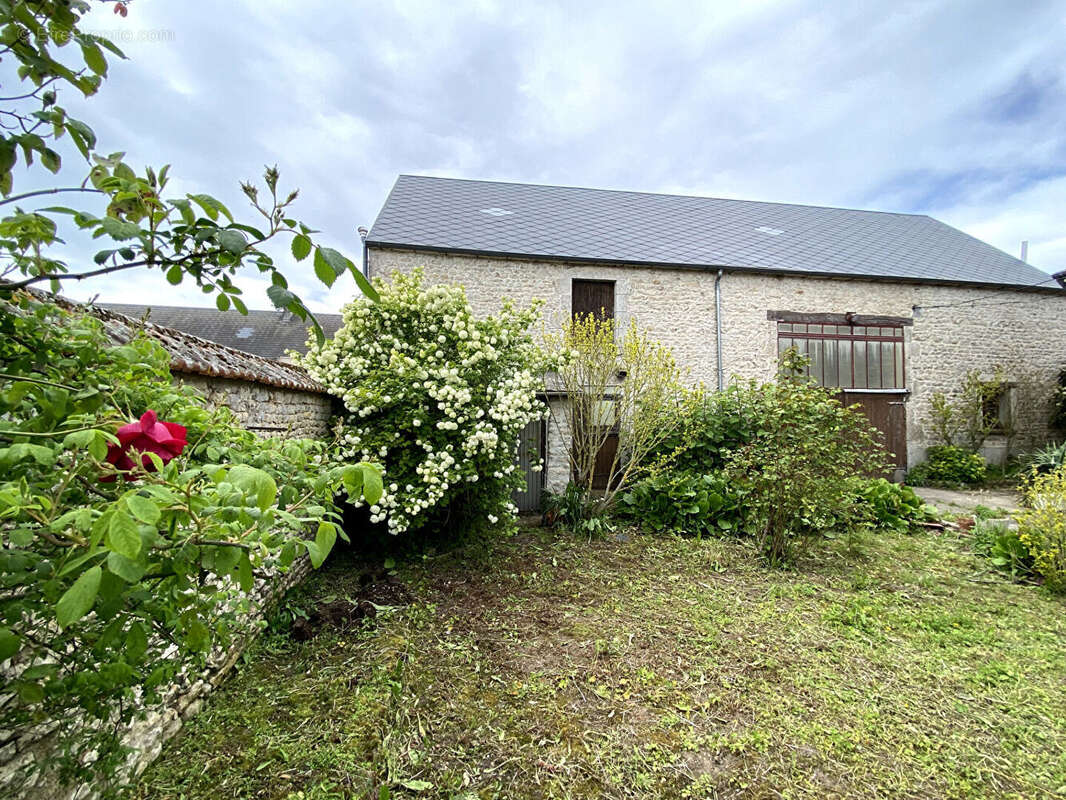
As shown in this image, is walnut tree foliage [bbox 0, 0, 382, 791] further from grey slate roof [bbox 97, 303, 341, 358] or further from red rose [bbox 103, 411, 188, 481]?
grey slate roof [bbox 97, 303, 341, 358]

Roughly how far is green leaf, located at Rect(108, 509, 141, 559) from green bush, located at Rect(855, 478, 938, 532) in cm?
727

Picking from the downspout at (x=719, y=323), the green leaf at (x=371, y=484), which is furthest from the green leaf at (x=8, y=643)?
the downspout at (x=719, y=323)

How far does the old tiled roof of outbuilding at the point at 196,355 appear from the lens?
2094mm

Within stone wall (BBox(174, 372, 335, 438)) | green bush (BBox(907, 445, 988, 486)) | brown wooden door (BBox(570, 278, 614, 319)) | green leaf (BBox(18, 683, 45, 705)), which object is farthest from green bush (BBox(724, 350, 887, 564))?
green bush (BBox(907, 445, 988, 486))

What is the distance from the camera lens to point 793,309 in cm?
866

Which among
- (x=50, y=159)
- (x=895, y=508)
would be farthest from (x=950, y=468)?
(x=50, y=159)

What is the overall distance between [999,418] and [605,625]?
1167 cm

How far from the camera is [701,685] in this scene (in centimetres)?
260

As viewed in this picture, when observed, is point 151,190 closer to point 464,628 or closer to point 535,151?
point 464,628

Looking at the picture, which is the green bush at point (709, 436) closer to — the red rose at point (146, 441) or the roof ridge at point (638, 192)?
the red rose at point (146, 441)

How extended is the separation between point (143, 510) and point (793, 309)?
33.2ft

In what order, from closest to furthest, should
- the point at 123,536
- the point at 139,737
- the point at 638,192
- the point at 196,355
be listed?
the point at 123,536
the point at 139,737
the point at 196,355
the point at 638,192

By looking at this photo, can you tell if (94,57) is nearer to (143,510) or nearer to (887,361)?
(143,510)

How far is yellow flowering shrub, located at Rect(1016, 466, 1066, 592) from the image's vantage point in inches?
155
